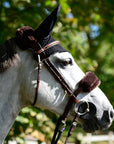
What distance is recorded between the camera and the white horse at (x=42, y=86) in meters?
2.08

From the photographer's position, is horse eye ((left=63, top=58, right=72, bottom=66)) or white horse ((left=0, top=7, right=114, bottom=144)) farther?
horse eye ((left=63, top=58, right=72, bottom=66))

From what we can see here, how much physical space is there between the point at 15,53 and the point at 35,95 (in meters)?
0.44

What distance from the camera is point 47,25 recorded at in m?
2.11

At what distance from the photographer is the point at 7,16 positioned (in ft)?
13.8

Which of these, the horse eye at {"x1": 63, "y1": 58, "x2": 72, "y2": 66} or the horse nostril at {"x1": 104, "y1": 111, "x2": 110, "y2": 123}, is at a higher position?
the horse eye at {"x1": 63, "y1": 58, "x2": 72, "y2": 66}

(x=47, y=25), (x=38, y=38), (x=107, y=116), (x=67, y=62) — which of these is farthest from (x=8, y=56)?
(x=107, y=116)

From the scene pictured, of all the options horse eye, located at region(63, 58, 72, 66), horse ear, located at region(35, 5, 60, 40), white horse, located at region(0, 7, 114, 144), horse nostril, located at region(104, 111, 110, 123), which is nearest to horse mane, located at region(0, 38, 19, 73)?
white horse, located at region(0, 7, 114, 144)

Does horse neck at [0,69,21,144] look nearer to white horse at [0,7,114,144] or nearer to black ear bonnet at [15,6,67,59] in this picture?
white horse at [0,7,114,144]

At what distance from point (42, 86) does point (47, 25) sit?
571mm

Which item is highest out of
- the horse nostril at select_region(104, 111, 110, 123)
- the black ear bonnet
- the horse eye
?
the black ear bonnet

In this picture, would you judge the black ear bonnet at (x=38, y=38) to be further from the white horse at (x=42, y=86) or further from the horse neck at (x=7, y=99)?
the horse neck at (x=7, y=99)

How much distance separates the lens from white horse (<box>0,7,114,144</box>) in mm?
2080

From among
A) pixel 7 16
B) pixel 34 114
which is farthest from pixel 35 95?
pixel 7 16

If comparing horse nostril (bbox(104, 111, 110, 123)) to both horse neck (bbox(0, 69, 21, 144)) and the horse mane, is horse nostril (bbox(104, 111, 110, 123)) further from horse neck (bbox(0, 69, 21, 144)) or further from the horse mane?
the horse mane
